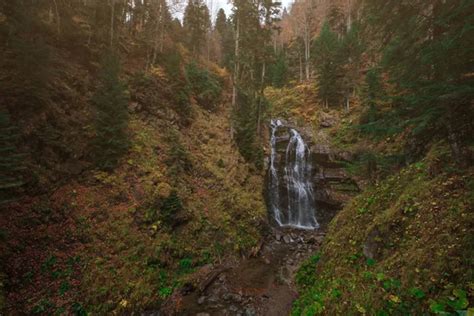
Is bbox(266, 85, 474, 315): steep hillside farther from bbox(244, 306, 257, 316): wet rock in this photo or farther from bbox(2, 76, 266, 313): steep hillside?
bbox(2, 76, 266, 313): steep hillside

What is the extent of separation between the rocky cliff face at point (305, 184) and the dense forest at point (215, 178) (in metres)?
0.14

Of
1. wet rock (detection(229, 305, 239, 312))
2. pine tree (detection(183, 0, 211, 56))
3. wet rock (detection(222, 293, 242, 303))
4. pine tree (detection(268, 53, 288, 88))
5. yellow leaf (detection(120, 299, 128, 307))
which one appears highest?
pine tree (detection(183, 0, 211, 56))

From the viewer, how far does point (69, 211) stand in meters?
9.17

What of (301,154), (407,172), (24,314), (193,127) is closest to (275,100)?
(301,154)

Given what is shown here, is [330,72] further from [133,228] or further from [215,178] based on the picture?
[133,228]

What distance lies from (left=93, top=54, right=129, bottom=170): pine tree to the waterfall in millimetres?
12491

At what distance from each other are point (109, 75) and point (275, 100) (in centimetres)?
2357

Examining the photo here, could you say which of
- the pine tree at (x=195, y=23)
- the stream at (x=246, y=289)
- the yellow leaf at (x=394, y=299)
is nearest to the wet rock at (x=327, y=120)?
the stream at (x=246, y=289)

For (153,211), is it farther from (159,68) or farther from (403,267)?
(159,68)

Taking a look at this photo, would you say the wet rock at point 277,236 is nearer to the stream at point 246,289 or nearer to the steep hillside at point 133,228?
the stream at point 246,289

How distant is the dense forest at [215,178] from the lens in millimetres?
4984

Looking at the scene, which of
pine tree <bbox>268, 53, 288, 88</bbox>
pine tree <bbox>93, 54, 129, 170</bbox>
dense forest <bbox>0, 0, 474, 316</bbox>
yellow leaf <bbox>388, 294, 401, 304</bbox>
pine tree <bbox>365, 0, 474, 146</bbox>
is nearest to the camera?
yellow leaf <bbox>388, 294, 401, 304</bbox>

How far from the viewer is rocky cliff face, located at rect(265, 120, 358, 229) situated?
18750 mm

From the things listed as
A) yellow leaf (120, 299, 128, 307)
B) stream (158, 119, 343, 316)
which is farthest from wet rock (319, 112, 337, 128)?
yellow leaf (120, 299, 128, 307)
